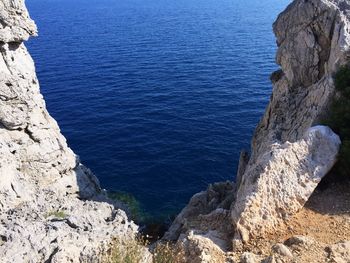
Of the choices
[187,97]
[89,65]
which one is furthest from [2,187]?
[89,65]

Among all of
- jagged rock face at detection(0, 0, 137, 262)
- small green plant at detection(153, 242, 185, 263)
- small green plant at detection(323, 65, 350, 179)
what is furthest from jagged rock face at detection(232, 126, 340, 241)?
jagged rock face at detection(0, 0, 137, 262)

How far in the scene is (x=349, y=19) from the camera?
2831 cm

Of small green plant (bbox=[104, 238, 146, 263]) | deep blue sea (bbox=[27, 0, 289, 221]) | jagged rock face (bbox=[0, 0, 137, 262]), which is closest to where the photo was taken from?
small green plant (bbox=[104, 238, 146, 263])

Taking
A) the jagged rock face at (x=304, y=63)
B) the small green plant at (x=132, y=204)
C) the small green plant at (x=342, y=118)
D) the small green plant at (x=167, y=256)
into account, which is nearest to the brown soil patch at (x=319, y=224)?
the small green plant at (x=342, y=118)

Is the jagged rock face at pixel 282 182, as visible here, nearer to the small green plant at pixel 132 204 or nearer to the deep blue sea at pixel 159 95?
the small green plant at pixel 132 204

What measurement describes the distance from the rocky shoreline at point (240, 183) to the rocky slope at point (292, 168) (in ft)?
0.18

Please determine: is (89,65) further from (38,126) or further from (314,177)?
(314,177)

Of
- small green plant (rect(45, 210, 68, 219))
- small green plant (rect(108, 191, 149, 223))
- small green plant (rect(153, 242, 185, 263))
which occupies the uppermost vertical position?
small green plant (rect(153, 242, 185, 263))

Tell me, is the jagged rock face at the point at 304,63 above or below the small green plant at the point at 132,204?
above

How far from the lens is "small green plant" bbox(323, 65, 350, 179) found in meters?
22.1

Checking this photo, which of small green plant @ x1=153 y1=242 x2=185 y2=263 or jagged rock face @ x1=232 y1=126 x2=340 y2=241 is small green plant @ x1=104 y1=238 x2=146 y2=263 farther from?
jagged rock face @ x1=232 y1=126 x2=340 y2=241

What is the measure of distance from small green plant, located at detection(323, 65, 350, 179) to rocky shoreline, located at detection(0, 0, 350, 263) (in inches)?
17.8

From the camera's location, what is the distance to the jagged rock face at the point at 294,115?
20484 millimetres

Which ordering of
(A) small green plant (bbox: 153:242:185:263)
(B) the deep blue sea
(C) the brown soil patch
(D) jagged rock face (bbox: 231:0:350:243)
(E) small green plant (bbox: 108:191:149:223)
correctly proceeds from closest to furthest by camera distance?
(A) small green plant (bbox: 153:242:185:263), (C) the brown soil patch, (D) jagged rock face (bbox: 231:0:350:243), (E) small green plant (bbox: 108:191:149:223), (B) the deep blue sea
